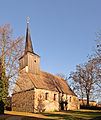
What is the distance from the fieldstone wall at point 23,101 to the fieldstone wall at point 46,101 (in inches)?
34.5

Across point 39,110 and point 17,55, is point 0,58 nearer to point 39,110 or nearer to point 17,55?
point 17,55

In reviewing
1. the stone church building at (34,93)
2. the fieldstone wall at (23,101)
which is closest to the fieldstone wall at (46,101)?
the stone church building at (34,93)

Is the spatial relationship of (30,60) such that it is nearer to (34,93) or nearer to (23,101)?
(34,93)

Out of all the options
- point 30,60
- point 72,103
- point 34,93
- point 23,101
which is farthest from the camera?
point 72,103

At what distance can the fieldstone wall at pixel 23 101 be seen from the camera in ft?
78.7

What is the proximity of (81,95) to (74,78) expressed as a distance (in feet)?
17.3

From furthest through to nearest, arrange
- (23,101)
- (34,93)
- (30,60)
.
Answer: (30,60) < (23,101) < (34,93)

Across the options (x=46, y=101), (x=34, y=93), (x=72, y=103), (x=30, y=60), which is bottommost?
(x=72, y=103)

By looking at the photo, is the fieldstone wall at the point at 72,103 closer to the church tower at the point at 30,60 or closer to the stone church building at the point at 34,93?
the stone church building at the point at 34,93

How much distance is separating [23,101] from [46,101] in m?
4.32

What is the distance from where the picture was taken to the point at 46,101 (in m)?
25.7

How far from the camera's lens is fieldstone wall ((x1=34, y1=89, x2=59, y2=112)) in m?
24.0

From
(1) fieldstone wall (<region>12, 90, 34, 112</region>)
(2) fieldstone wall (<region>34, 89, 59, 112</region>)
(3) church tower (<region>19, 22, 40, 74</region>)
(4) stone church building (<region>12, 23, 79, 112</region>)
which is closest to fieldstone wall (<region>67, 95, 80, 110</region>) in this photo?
(4) stone church building (<region>12, 23, 79, 112</region>)

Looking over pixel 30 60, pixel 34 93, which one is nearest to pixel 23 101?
pixel 34 93
